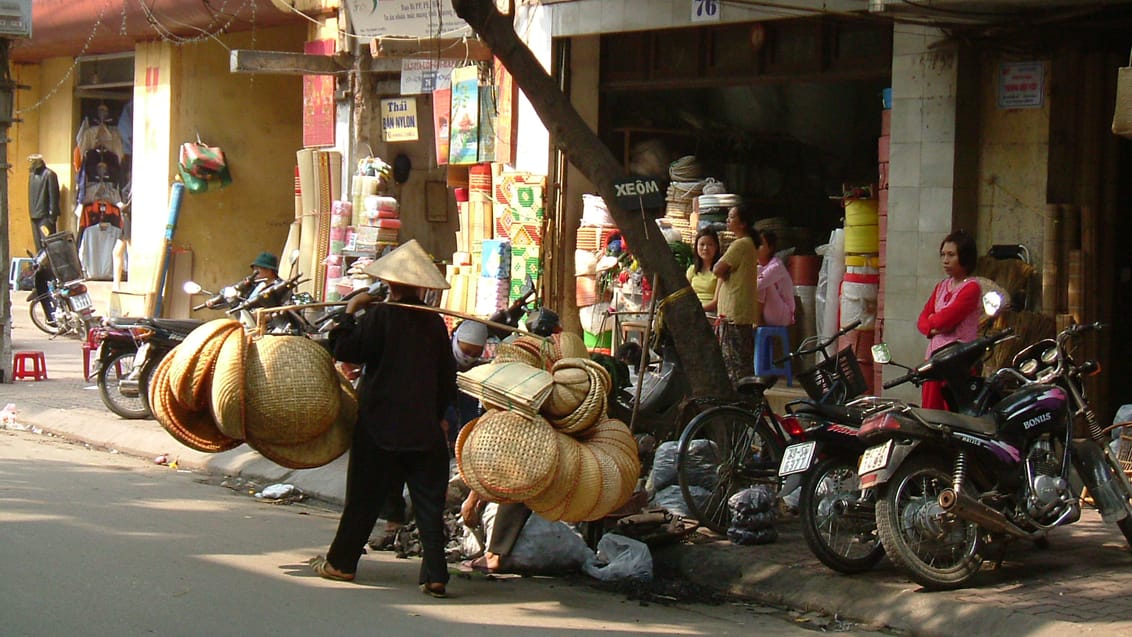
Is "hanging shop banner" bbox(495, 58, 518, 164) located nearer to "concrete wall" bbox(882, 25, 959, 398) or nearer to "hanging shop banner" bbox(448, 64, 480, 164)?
"hanging shop banner" bbox(448, 64, 480, 164)

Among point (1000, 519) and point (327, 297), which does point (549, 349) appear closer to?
point (1000, 519)

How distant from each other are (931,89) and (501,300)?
4.81m

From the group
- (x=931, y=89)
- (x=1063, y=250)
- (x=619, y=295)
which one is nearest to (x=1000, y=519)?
(x=1063, y=250)

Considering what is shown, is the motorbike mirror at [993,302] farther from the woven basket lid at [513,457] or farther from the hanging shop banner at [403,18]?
the hanging shop banner at [403,18]

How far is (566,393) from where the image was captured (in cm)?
681

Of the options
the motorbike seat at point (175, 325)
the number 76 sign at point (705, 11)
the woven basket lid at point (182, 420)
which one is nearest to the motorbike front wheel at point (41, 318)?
the motorbike seat at point (175, 325)

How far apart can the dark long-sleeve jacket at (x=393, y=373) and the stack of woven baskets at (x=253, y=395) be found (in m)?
0.17

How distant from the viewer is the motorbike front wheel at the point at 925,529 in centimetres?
680

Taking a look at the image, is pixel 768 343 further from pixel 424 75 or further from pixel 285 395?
pixel 285 395

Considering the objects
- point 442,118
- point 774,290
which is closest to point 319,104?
point 442,118

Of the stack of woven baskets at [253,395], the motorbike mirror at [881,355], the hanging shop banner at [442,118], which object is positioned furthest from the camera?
the hanging shop banner at [442,118]

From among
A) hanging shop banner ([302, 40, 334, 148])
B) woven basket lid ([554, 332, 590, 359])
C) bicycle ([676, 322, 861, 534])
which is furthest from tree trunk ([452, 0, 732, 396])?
hanging shop banner ([302, 40, 334, 148])

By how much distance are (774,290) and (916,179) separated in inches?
66.6

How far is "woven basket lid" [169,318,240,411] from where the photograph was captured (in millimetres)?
6785
